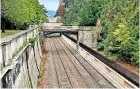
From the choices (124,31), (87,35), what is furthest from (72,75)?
(87,35)

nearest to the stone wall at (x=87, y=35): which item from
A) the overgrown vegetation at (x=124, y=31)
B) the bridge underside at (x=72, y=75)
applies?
the overgrown vegetation at (x=124, y=31)

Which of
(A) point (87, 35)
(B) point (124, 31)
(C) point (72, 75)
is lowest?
(C) point (72, 75)

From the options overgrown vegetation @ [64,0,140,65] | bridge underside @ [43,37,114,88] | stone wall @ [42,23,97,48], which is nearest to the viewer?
bridge underside @ [43,37,114,88]

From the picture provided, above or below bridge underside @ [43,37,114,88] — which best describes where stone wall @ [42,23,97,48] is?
above

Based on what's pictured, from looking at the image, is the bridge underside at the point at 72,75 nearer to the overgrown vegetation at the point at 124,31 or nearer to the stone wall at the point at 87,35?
the overgrown vegetation at the point at 124,31

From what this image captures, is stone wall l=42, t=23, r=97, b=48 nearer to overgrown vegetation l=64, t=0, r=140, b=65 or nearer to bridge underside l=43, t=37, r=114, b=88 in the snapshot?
overgrown vegetation l=64, t=0, r=140, b=65

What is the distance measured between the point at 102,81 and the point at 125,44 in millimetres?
12690

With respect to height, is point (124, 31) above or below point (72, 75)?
above

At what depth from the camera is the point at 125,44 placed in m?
48.1

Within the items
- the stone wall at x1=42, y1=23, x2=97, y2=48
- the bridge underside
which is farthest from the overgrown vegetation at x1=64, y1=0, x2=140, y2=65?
the stone wall at x1=42, y1=23, x2=97, y2=48

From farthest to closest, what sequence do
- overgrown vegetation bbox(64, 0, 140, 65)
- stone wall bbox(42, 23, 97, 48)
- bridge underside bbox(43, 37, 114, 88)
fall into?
stone wall bbox(42, 23, 97, 48) → overgrown vegetation bbox(64, 0, 140, 65) → bridge underside bbox(43, 37, 114, 88)

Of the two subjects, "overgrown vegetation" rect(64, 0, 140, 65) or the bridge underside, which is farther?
"overgrown vegetation" rect(64, 0, 140, 65)

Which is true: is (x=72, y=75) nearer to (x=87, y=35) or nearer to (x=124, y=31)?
(x=124, y=31)

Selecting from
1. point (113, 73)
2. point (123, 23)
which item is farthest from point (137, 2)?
point (113, 73)
